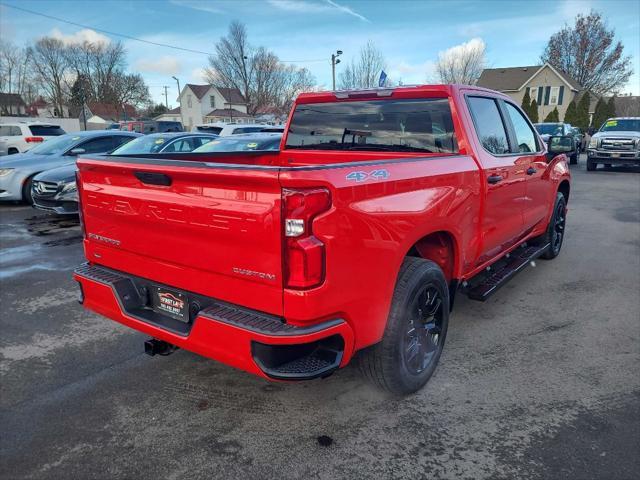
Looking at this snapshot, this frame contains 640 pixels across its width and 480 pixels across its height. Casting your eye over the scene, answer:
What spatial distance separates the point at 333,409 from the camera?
2967mm

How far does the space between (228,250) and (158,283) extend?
0.69 m

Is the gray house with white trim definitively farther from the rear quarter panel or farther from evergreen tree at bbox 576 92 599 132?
the rear quarter panel

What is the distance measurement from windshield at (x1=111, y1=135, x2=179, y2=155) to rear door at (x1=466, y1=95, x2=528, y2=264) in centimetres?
780

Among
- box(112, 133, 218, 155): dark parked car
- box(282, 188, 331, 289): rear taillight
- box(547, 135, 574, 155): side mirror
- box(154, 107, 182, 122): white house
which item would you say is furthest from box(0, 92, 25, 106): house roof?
box(282, 188, 331, 289): rear taillight

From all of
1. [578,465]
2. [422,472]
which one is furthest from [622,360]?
[422,472]

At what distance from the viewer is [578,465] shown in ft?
8.04

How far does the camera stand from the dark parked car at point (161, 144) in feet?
33.0

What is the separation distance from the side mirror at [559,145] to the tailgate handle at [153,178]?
14.7ft

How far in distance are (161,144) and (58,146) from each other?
2.70 meters

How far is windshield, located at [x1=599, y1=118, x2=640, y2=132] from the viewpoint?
17.8m

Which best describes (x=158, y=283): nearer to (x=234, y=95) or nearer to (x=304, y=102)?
(x=304, y=102)

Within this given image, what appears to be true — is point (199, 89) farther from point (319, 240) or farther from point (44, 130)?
point (319, 240)

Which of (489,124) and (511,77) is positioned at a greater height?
(511,77)

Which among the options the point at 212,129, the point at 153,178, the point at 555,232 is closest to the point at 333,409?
the point at 153,178
